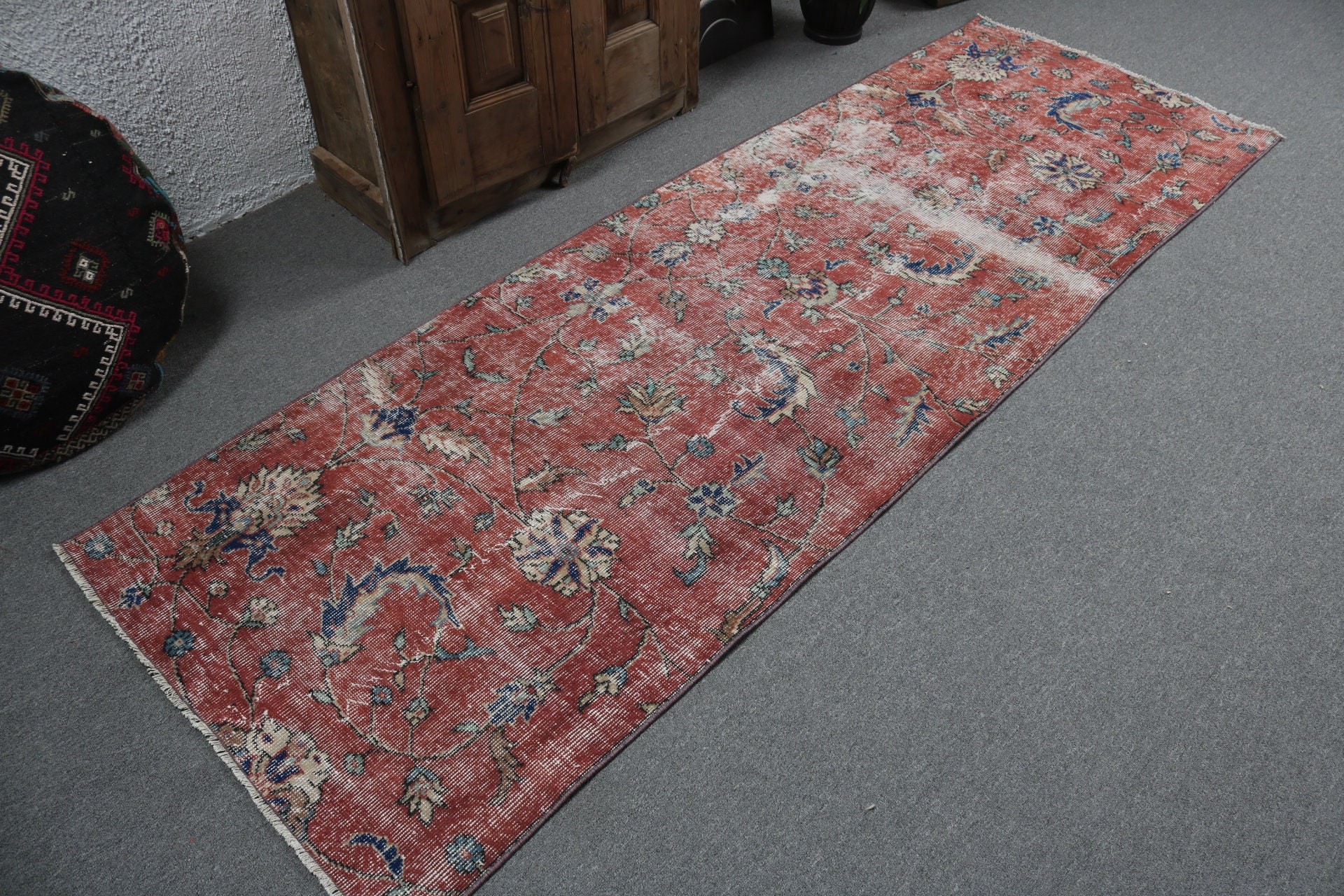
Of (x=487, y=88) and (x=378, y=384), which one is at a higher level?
(x=487, y=88)

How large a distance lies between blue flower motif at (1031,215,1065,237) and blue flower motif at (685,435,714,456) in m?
1.12

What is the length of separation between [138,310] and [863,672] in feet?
4.84

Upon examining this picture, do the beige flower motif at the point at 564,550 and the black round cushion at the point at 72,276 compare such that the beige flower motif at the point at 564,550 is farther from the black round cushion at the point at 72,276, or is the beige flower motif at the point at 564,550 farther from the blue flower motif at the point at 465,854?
the black round cushion at the point at 72,276

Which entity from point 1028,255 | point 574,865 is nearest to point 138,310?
point 574,865

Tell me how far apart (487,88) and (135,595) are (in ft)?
4.34

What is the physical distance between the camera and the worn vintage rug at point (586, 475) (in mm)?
1356

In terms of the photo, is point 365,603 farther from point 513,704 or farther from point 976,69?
point 976,69

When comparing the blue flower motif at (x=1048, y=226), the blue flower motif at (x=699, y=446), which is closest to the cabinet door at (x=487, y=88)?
the blue flower motif at (x=699, y=446)

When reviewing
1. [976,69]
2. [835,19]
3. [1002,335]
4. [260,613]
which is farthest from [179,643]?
[976,69]

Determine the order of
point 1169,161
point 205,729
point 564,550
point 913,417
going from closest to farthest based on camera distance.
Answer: point 205,729 < point 564,550 < point 913,417 < point 1169,161

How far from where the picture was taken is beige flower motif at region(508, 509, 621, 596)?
61.1 inches

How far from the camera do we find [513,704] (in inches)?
54.9

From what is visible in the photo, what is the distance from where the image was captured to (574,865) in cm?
124

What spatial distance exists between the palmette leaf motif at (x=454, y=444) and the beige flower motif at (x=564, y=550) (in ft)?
0.60
